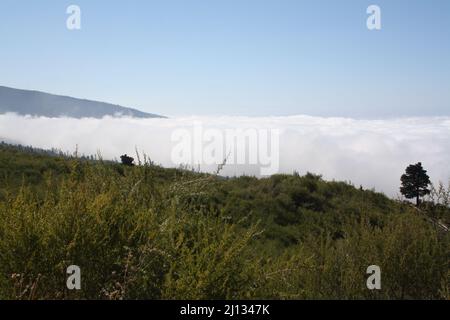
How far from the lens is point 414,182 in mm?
26375

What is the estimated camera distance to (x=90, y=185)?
7598 mm

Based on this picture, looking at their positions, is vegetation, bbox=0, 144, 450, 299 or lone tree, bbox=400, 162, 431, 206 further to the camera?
lone tree, bbox=400, 162, 431, 206

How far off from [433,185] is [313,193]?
14957mm

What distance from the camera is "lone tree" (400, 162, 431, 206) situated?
25.8 metres

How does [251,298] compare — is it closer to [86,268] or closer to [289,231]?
[86,268]

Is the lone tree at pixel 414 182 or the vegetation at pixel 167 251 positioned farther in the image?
the lone tree at pixel 414 182

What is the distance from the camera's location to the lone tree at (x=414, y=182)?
2575cm

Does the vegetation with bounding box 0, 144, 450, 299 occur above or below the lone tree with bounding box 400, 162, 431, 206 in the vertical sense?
below

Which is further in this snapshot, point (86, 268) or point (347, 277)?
point (347, 277)

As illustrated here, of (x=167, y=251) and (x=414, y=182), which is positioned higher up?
(x=414, y=182)

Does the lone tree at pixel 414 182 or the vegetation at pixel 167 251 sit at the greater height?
the lone tree at pixel 414 182

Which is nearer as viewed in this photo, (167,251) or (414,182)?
(167,251)
